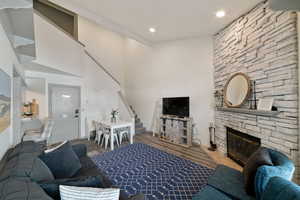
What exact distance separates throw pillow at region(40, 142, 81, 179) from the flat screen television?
314 centimetres

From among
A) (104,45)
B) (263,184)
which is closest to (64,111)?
(104,45)

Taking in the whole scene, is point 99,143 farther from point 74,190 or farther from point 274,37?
point 274,37

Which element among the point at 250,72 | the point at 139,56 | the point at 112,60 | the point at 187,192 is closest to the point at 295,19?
the point at 250,72

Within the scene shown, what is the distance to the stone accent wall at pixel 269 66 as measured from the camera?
191cm

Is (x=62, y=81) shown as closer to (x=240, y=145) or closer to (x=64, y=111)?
(x=64, y=111)

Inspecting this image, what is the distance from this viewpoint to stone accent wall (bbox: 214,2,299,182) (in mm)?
1910

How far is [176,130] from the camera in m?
4.36

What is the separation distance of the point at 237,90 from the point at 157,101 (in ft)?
9.59

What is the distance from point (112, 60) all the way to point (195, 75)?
4.08 m

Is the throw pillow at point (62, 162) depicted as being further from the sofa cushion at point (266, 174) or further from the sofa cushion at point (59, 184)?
the sofa cushion at point (266, 174)

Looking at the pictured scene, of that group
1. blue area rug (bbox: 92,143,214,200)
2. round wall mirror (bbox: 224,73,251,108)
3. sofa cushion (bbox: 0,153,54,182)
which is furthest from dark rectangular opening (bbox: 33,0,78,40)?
round wall mirror (bbox: 224,73,251,108)

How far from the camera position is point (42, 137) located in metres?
3.24

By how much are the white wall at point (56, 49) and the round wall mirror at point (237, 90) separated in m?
4.56

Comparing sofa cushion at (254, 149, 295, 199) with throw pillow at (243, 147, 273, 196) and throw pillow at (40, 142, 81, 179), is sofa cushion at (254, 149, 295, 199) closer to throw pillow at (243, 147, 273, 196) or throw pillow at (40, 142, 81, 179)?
throw pillow at (243, 147, 273, 196)
